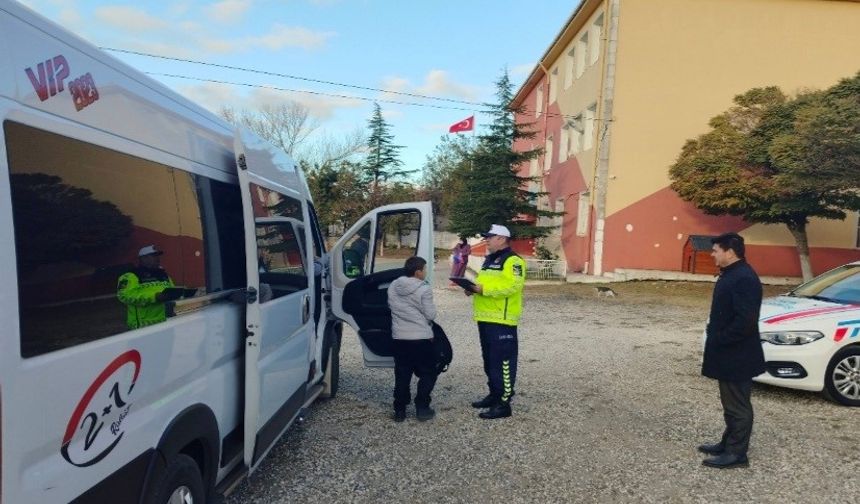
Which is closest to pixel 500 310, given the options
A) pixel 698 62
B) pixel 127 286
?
pixel 127 286

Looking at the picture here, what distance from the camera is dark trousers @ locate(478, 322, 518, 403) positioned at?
17.7 feet

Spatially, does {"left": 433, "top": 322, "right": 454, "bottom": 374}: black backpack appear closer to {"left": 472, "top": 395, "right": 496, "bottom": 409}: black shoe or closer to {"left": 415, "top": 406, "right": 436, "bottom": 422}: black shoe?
{"left": 415, "top": 406, "right": 436, "bottom": 422}: black shoe

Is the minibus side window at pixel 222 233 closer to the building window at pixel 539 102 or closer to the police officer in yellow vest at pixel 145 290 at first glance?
the police officer in yellow vest at pixel 145 290

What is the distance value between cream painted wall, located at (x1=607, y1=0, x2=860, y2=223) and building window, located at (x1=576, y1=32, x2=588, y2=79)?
131 inches

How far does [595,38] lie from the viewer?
69.2 ft

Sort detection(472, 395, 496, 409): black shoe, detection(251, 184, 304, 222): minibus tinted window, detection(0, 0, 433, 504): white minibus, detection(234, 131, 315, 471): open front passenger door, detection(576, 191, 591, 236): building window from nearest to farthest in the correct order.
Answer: detection(0, 0, 433, 504): white minibus
detection(234, 131, 315, 471): open front passenger door
detection(251, 184, 304, 222): minibus tinted window
detection(472, 395, 496, 409): black shoe
detection(576, 191, 591, 236): building window

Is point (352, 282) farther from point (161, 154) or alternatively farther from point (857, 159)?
point (857, 159)

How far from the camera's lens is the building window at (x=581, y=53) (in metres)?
22.6

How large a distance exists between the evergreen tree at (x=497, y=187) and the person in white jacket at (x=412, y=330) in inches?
600

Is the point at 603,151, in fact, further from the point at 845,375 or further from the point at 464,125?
the point at 845,375

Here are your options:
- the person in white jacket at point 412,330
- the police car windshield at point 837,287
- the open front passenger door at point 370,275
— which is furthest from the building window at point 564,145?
the person in white jacket at point 412,330

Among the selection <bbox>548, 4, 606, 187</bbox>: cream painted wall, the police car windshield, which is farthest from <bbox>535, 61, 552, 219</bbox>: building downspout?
the police car windshield

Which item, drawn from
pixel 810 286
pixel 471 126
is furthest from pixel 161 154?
pixel 471 126

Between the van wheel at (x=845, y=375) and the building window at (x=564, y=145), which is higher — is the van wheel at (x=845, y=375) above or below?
below
